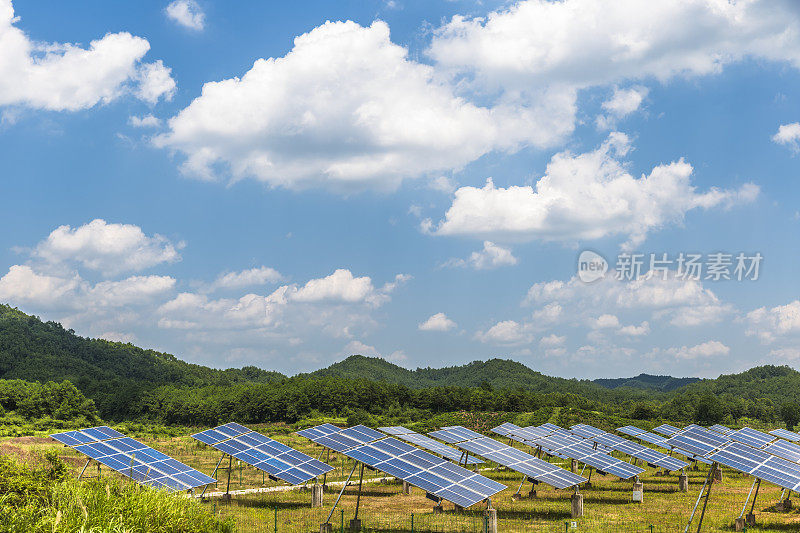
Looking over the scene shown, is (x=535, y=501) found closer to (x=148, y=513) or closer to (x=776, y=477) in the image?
(x=776, y=477)

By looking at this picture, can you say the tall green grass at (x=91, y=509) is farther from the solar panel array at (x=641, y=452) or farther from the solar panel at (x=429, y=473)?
the solar panel array at (x=641, y=452)

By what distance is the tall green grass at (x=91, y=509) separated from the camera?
57.0ft

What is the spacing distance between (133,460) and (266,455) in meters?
8.68

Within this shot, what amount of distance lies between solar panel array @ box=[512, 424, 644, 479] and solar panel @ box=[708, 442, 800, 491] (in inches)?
301

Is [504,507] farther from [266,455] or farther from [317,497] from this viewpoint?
Result: [266,455]

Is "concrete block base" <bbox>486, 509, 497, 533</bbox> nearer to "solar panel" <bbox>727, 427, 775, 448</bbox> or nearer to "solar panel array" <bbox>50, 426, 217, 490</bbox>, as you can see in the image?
"solar panel array" <bbox>50, 426, 217, 490</bbox>

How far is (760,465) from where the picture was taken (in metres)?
34.9

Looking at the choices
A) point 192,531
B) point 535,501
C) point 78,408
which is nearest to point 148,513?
point 192,531

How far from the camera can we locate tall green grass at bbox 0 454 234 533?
57.0 feet

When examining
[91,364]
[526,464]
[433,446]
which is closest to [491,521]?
[526,464]

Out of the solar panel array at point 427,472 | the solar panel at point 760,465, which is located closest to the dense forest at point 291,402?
the solar panel array at point 427,472

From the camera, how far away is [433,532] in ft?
102

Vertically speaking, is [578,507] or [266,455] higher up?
[266,455]

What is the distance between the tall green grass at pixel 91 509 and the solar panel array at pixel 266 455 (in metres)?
14.6
